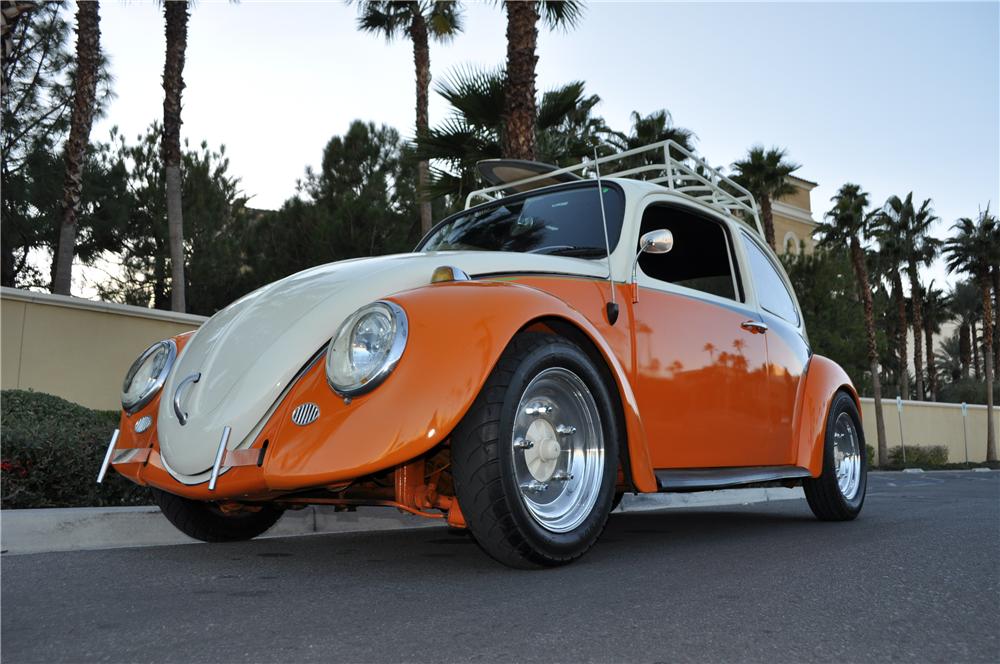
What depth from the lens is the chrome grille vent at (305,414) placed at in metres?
3.20

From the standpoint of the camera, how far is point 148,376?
403 centimetres

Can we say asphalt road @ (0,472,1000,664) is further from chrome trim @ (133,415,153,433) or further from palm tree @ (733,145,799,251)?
palm tree @ (733,145,799,251)

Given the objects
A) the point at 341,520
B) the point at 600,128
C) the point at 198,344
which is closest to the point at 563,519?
the point at 198,344

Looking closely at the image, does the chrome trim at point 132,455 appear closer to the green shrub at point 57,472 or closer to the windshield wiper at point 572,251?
the windshield wiper at point 572,251

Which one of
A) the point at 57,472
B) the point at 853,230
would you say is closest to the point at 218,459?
the point at 57,472

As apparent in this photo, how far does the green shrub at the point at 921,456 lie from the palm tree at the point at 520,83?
24208 mm

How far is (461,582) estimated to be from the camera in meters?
3.24

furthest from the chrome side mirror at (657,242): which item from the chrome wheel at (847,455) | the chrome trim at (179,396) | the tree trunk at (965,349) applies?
A: the tree trunk at (965,349)

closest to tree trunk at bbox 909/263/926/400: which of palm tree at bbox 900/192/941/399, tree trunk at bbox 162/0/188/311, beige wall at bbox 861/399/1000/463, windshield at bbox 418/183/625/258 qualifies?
palm tree at bbox 900/192/941/399

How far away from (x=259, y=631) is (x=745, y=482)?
9.62ft

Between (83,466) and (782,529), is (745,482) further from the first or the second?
(83,466)

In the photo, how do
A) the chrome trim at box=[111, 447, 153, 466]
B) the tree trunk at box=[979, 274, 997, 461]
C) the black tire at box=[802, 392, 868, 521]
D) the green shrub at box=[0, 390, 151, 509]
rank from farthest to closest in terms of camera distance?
1. the tree trunk at box=[979, 274, 997, 461]
2. the green shrub at box=[0, 390, 151, 509]
3. the black tire at box=[802, 392, 868, 521]
4. the chrome trim at box=[111, 447, 153, 466]

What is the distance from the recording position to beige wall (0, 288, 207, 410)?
11.2 m

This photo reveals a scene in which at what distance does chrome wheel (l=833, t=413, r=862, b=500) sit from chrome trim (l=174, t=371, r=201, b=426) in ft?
13.7
